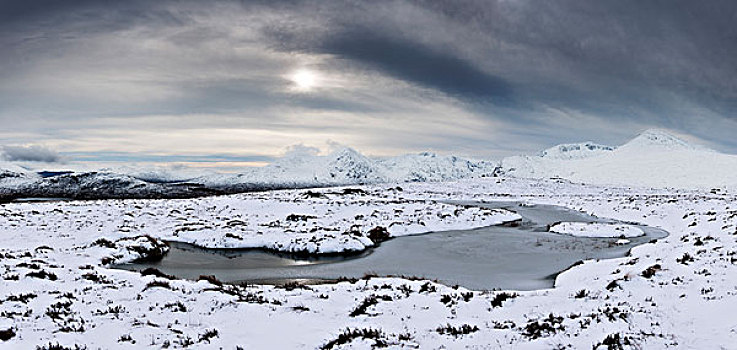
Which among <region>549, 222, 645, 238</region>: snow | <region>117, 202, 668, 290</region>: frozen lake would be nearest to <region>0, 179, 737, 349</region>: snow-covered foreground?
<region>117, 202, 668, 290</region>: frozen lake

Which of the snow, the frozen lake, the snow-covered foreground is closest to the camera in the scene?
the snow-covered foreground

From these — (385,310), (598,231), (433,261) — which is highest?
(598,231)

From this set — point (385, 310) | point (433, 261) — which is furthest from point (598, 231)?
point (385, 310)

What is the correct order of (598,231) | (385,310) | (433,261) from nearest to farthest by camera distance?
(385,310) → (433,261) → (598,231)

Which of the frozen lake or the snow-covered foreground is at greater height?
the snow-covered foreground

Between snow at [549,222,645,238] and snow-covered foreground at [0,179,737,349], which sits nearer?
snow-covered foreground at [0,179,737,349]

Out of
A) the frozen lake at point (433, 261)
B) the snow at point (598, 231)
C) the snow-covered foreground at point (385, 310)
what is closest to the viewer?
the snow-covered foreground at point (385, 310)

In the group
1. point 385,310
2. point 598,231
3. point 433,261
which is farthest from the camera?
point 598,231

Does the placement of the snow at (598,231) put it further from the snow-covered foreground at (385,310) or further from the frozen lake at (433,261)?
the snow-covered foreground at (385,310)

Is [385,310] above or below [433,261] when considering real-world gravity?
above

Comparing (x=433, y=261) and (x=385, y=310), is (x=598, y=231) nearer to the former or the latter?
(x=433, y=261)

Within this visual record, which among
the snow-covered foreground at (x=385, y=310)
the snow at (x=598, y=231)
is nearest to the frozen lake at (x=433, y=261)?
the snow at (x=598, y=231)

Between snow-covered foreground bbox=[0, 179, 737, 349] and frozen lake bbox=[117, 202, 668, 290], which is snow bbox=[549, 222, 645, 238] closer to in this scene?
frozen lake bbox=[117, 202, 668, 290]

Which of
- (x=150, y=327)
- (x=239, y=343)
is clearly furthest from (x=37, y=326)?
(x=239, y=343)
